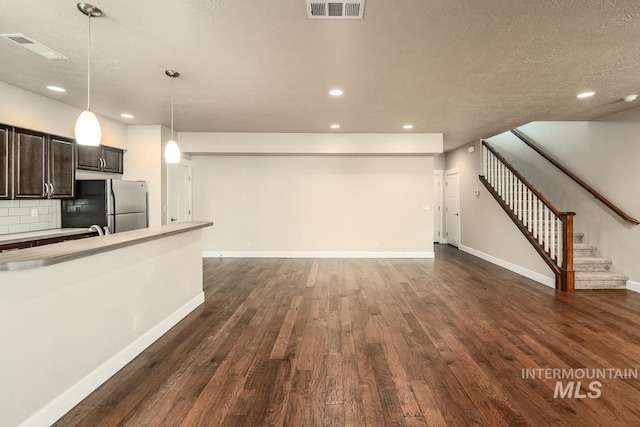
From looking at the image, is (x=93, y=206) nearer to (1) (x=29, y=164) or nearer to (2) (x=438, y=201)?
(1) (x=29, y=164)

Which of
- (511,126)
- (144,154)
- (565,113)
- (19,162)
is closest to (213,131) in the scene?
(144,154)

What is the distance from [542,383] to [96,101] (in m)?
5.67

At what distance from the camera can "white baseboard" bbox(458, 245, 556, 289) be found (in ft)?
16.2

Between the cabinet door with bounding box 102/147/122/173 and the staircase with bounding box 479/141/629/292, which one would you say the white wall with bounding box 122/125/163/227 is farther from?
the staircase with bounding box 479/141/629/292

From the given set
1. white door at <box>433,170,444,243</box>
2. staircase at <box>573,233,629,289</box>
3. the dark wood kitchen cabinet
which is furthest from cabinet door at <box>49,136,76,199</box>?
white door at <box>433,170,444,243</box>

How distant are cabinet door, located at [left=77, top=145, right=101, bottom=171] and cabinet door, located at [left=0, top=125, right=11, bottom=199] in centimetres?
100

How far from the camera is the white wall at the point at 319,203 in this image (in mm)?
7160

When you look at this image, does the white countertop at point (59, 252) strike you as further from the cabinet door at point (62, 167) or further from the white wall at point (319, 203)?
the white wall at point (319, 203)

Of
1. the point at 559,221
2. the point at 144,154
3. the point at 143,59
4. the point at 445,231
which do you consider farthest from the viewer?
the point at 445,231

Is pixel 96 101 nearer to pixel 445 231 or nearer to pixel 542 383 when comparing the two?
pixel 542 383

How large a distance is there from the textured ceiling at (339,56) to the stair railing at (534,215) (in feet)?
4.38

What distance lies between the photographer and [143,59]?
3.10 meters

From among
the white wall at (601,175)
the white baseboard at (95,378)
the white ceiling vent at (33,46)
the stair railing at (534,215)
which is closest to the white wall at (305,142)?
the stair railing at (534,215)

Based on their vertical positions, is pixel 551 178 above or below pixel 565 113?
below
